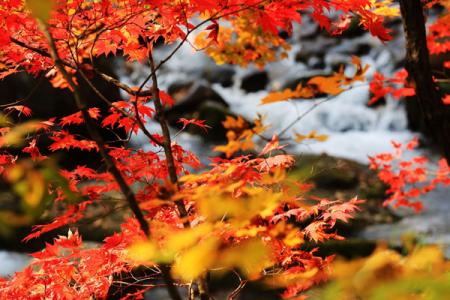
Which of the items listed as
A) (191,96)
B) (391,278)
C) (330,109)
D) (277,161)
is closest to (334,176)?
(330,109)

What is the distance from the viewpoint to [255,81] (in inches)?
565

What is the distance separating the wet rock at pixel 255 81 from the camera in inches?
Result: 558

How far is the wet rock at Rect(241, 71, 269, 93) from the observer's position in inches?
558

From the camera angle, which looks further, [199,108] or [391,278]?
[199,108]

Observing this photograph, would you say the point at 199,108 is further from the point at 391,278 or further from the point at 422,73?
the point at 391,278

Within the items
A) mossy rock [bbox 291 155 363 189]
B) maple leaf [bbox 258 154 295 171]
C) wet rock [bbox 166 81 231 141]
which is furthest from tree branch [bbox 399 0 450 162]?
wet rock [bbox 166 81 231 141]

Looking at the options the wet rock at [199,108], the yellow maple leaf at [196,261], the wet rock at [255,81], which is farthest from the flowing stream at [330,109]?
the yellow maple leaf at [196,261]

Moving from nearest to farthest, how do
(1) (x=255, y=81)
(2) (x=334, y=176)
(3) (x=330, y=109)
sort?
1. (2) (x=334, y=176)
2. (3) (x=330, y=109)
3. (1) (x=255, y=81)

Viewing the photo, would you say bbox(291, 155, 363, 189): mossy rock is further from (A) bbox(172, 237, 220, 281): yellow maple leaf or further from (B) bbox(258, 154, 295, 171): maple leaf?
(A) bbox(172, 237, 220, 281): yellow maple leaf

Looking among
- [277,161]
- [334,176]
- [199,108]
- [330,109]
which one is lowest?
[334,176]

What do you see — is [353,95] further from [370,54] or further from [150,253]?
[150,253]

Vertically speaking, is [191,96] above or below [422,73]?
below

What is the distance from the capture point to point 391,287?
2.99 ft

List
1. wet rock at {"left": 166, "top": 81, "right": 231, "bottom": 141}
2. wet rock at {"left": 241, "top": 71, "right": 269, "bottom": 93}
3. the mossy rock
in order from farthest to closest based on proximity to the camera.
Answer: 1. wet rock at {"left": 241, "top": 71, "right": 269, "bottom": 93}
2. wet rock at {"left": 166, "top": 81, "right": 231, "bottom": 141}
3. the mossy rock
